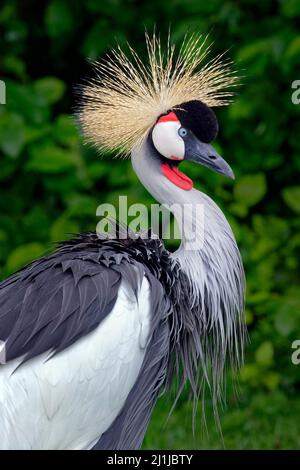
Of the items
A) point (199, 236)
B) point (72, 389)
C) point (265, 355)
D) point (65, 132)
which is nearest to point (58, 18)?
point (65, 132)

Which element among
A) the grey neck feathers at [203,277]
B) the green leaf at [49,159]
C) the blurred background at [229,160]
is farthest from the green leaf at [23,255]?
the grey neck feathers at [203,277]

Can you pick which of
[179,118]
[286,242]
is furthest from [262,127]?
[179,118]

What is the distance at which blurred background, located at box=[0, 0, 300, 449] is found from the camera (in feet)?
12.1

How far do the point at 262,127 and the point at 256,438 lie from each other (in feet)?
3.78

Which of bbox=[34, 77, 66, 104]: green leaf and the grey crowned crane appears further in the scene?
bbox=[34, 77, 66, 104]: green leaf

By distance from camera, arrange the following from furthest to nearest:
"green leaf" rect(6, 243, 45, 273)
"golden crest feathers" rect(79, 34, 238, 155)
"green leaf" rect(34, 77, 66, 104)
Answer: "green leaf" rect(34, 77, 66, 104) → "green leaf" rect(6, 243, 45, 273) → "golden crest feathers" rect(79, 34, 238, 155)

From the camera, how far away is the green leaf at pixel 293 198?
12.4 feet

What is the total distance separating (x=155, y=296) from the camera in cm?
230

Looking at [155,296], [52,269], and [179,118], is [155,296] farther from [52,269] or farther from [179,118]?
[179,118]

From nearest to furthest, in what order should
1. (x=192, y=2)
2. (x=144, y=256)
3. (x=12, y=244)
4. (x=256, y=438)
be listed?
(x=144, y=256) → (x=256, y=438) → (x=192, y=2) → (x=12, y=244)

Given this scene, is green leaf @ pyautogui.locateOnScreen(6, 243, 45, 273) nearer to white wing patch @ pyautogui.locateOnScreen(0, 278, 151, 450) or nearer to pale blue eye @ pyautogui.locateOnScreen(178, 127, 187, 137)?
pale blue eye @ pyautogui.locateOnScreen(178, 127, 187, 137)

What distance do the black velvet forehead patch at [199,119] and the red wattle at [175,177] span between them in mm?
97

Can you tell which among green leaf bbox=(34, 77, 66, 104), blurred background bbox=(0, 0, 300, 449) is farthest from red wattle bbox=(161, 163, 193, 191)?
green leaf bbox=(34, 77, 66, 104)

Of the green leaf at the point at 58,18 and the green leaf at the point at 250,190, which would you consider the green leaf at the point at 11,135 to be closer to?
the green leaf at the point at 58,18
